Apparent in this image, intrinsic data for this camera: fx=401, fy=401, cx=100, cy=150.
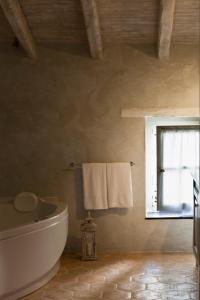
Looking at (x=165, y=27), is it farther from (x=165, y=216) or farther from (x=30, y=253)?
(x=30, y=253)

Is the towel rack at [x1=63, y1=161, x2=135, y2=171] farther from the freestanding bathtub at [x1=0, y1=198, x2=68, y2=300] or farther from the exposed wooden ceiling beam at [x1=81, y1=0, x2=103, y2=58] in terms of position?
the exposed wooden ceiling beam at [x1=81, y1=0, x2=103, y2=58]

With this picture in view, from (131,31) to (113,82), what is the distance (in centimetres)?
59

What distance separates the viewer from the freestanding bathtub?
10.7 ft

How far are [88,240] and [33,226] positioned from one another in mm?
1042

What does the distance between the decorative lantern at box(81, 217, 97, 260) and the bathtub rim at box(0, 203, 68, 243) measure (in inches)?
16.4

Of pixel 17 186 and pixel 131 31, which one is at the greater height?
pixel 131 31

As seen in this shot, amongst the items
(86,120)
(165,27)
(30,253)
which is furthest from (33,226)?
(165,27)

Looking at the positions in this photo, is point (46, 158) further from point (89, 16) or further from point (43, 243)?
point (89, 16)

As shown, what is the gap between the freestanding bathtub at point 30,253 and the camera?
3.27m

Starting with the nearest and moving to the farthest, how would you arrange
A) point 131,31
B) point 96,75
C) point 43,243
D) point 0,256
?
point 0,256 → point 43,243 → point 131,31 → point 96,75

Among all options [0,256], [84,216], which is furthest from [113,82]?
[0,256]

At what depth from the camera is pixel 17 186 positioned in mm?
4535

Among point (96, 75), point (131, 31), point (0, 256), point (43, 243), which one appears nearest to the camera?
point (0, 256)

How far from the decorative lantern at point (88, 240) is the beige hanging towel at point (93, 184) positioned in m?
0.18
